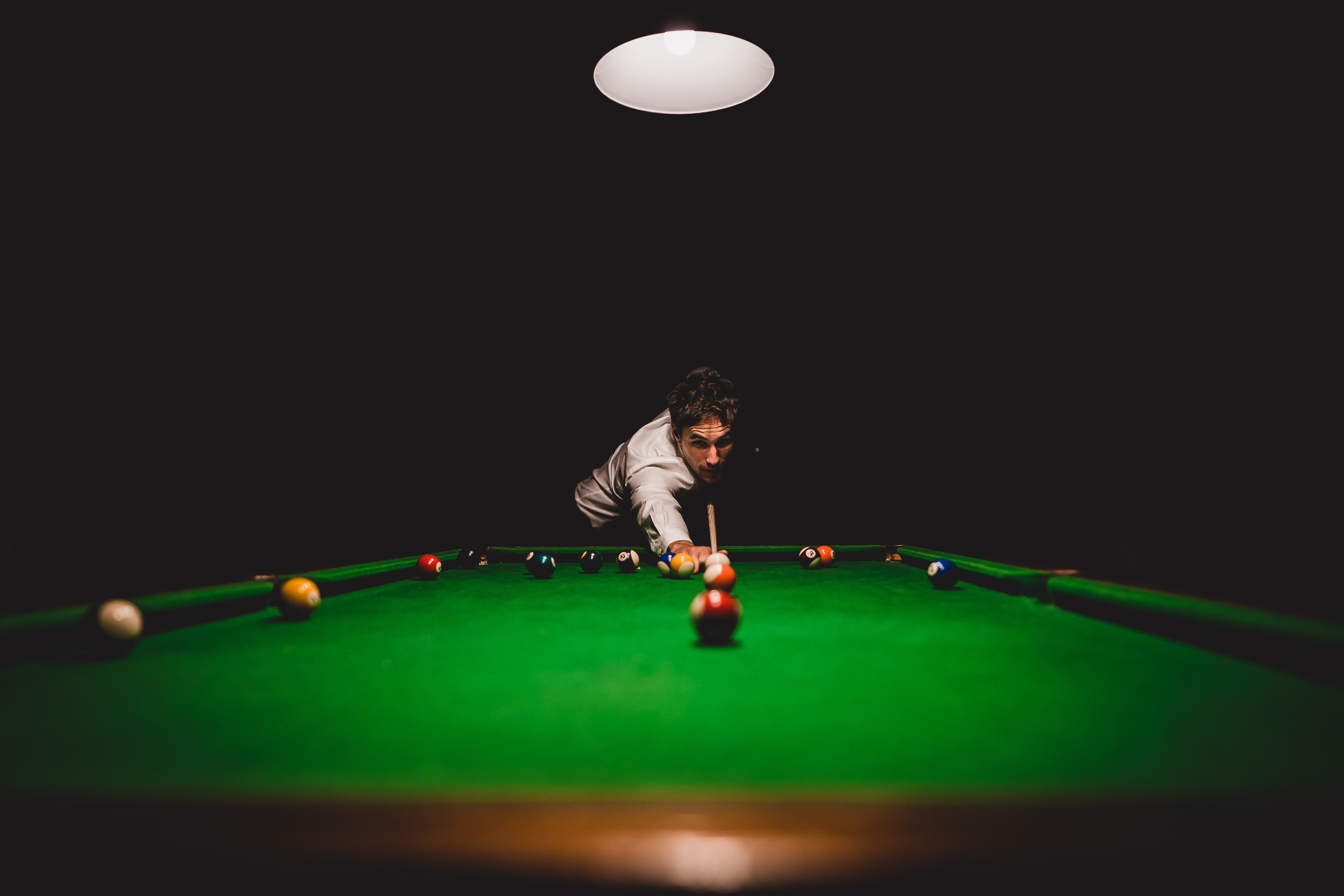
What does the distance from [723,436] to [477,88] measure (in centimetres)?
276

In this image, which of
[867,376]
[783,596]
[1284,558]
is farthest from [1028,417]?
[783,596]

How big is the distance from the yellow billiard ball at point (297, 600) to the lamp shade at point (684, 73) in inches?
106

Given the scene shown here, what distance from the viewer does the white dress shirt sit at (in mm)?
4367

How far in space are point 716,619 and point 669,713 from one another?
67cm

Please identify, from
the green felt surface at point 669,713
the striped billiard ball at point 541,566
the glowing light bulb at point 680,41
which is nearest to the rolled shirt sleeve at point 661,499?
the striped billiard ball at point 541,566

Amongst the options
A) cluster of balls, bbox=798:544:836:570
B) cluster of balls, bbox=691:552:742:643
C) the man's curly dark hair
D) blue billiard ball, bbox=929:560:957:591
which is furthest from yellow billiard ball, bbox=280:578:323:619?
the man's curly dark hair

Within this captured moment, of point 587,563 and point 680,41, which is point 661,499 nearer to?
point 587,563

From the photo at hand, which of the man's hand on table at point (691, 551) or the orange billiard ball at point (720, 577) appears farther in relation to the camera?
the man's hand on table at point (691, 551)

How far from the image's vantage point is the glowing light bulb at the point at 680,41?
11.1ft

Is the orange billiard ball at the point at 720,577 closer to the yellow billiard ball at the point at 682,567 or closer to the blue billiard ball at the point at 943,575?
the yellow billiard ball at the point at 682,567

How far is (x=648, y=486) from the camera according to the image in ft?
15.6

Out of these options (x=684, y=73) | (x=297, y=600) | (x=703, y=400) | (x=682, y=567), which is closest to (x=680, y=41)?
(x=684, y=73)

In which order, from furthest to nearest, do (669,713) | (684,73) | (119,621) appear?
(684,73), (119,621), (669,713)

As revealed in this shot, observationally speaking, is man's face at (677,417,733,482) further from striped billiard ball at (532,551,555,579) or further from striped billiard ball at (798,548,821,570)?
striped billiard ball at (532,551,555,579)
